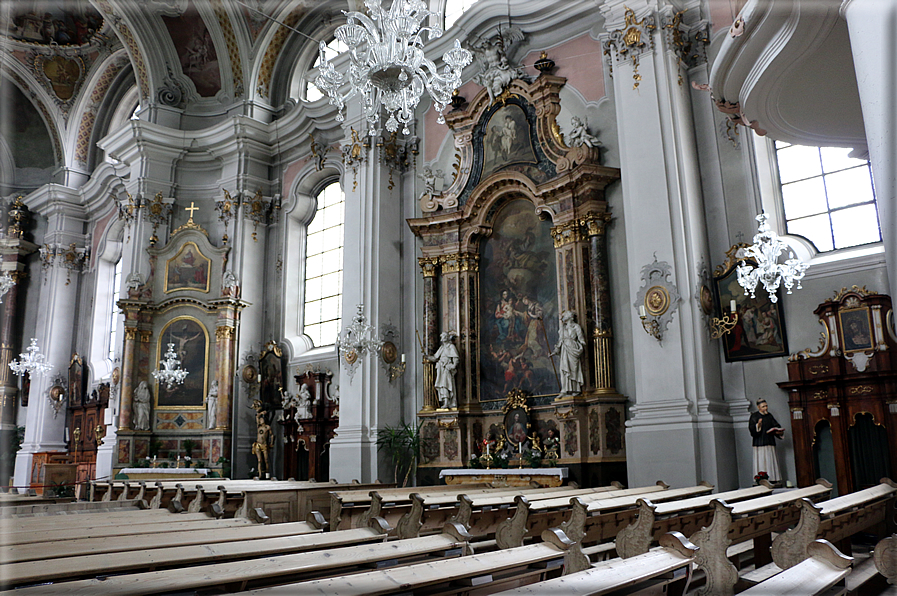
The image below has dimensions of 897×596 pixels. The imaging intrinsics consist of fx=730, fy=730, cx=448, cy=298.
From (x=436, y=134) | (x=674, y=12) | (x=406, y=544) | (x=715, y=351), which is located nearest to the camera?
(x=406, y=544)

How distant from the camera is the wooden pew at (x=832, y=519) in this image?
153 inches

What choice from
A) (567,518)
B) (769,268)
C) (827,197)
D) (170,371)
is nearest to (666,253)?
(769,268)

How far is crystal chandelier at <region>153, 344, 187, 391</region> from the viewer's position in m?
15.0

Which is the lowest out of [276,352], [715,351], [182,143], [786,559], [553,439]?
[786,559]

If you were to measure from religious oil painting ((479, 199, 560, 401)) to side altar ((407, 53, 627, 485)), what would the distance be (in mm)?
20

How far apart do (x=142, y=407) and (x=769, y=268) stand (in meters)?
12.3

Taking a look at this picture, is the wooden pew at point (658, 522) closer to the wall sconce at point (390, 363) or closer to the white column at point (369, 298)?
the white column at point (369, 298)

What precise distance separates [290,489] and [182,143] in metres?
11.3

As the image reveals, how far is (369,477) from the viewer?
11.9 metres

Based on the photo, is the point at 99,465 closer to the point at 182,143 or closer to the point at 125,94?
the point at 182,143

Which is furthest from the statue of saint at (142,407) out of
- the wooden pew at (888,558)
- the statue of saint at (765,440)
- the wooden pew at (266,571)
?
the wooden pew at (888,558)

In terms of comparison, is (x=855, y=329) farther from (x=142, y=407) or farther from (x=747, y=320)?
(x=142, y=407)

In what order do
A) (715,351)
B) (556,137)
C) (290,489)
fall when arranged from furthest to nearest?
1. (556,137)
2. (715,351)
3. (290,489)

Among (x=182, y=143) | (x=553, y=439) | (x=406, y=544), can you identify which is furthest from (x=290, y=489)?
(x=182, y=143)
